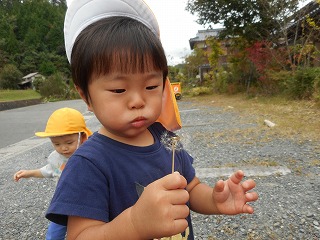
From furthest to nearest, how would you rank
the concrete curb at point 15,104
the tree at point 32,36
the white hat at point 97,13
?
the tree at point 32,36 < the concrete curb at point 15,104 < the white hat at point 97,13

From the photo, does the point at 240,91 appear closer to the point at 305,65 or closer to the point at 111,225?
the point at 305,65

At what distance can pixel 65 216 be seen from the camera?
891 millimetres

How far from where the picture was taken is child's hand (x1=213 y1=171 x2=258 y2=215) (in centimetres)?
104

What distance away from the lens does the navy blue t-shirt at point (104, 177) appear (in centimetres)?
88

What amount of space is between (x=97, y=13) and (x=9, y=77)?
4709 centimetres

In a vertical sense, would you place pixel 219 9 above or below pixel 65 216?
above

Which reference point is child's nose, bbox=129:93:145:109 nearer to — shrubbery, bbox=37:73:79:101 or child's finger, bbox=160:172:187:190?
child's finger, bbox=160:172:187:190

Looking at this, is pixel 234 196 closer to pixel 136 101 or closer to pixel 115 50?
pixel 136 101

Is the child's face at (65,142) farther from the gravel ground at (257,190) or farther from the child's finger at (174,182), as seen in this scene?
the child's finger at (174,182)

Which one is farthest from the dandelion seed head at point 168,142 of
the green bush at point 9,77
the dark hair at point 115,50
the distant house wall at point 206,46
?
the green bush at point 9,77

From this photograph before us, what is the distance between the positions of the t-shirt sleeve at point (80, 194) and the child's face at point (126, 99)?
16cm

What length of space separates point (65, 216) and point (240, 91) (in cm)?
1656

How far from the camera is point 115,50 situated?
917 mm

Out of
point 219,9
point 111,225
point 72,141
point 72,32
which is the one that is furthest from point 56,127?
point 219,9
